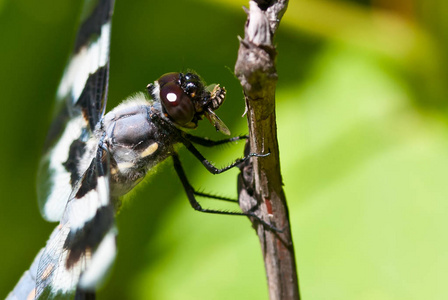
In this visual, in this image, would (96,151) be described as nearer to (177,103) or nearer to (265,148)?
(177,103)

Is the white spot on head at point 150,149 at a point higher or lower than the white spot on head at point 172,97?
lower

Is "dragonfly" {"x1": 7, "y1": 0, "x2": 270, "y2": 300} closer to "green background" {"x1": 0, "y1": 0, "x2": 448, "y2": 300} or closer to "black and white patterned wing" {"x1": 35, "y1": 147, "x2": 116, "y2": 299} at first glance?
"black and white patterned wing" {"x1": 35, "y1": 147, "x2": 116, "y2": 299}

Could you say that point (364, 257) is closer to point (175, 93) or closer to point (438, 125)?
point (438, 125)

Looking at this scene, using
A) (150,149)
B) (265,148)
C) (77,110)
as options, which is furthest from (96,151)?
(265,148)

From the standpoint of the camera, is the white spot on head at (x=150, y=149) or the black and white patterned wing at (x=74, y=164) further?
the white spot on head at (x=150, y=149)

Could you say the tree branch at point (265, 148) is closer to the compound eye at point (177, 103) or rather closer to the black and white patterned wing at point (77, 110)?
the compound eye at point (177, 103)

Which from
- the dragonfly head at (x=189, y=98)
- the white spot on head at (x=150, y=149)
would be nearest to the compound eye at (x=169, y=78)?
the dragonfly head at (x=189, y=98)

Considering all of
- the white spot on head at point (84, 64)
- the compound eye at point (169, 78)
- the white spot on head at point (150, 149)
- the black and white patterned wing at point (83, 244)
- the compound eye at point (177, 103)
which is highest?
the white spot on head at point (84, 64)

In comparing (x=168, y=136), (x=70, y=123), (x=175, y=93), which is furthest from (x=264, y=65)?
(x=70, y=123)
